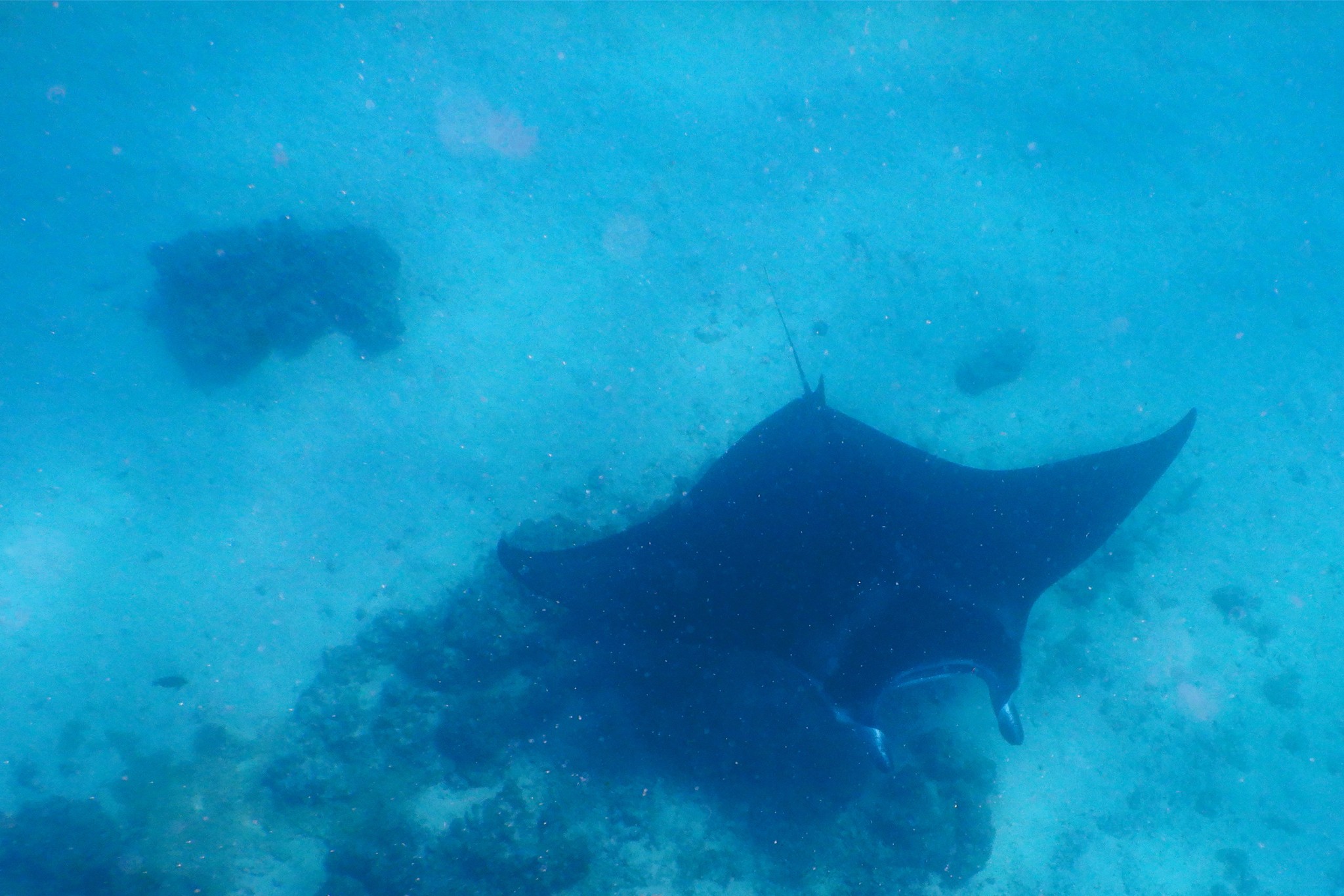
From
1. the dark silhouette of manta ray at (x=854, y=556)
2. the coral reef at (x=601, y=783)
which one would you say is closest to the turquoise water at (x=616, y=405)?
the coral reef at (x=601, y=783)

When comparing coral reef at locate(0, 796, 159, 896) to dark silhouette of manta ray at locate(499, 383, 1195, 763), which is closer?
dark silhouette of manta ray at locate(499, 383, 1195, 763)

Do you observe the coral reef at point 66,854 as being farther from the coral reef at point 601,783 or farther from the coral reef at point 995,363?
the coral reef at point 995,363

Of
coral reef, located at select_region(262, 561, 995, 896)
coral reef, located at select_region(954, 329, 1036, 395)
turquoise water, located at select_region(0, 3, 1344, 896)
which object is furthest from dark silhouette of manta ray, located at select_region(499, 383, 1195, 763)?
coral reef, located at select_region(954, 329, 1036, 395)

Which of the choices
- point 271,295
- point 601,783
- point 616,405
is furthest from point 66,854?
point 616,405

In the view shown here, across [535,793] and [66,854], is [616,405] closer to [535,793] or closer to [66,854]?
[535,793]

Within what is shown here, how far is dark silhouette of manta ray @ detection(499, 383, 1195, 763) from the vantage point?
5.20 metres

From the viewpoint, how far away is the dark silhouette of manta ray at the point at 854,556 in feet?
17.1

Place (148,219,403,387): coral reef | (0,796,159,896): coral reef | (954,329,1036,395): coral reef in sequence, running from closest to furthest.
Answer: (0,796,159,896): coral reef
(954,329,1036,395): coral reef
(148,219,403,387): coral reef

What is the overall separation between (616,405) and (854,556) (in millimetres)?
4084

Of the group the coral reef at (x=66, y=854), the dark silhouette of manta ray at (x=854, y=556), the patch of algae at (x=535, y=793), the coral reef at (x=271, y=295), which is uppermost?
the coral reef at (x=271, y=295)

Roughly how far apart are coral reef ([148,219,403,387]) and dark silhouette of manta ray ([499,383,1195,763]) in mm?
4882

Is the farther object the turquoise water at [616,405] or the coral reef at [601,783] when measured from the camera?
the turquoise water at [616,405]

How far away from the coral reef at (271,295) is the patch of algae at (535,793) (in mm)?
4528

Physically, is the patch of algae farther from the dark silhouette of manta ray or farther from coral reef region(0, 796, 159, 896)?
the dark silhouette of manta ray
